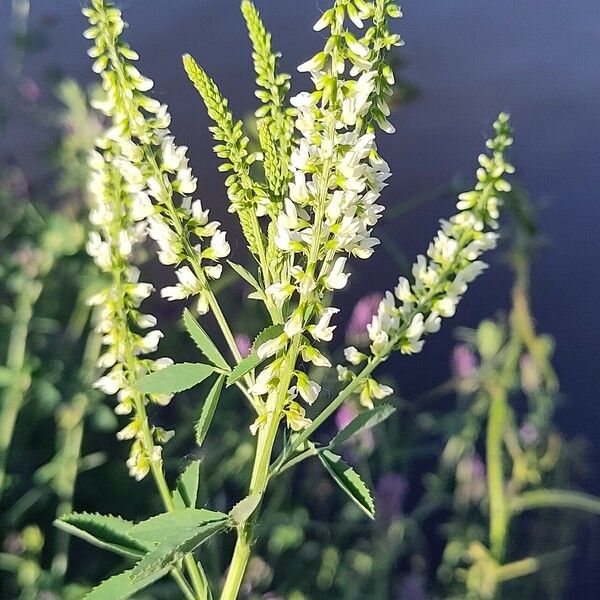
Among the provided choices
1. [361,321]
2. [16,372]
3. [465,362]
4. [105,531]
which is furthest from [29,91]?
[105,531]

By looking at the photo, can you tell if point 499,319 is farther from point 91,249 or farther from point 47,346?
point 91,249

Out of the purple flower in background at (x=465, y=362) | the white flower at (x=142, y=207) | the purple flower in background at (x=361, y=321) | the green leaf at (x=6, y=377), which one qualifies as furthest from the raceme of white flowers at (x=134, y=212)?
the purple flower in background at (x=465, y=362)

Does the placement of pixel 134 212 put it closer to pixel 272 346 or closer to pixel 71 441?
pixel 272 346

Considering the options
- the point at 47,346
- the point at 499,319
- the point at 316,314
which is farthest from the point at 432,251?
Result: the point at 499,319

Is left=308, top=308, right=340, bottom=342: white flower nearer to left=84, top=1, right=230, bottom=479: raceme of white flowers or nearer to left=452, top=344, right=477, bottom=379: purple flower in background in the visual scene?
left=84, top=1, right=230, bottom=479: raceme of white flowers

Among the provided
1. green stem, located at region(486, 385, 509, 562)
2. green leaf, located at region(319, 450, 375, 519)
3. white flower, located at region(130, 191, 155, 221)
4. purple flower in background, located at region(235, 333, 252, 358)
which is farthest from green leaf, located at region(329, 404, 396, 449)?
green stem, located at region(486, 385, 509, 562)

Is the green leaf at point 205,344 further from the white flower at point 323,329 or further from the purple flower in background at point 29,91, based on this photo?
the purple flower in background at point 29,91

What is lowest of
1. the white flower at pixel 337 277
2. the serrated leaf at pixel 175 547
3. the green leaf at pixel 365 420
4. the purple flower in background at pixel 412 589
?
the purple flower in background at pixel 412 589
